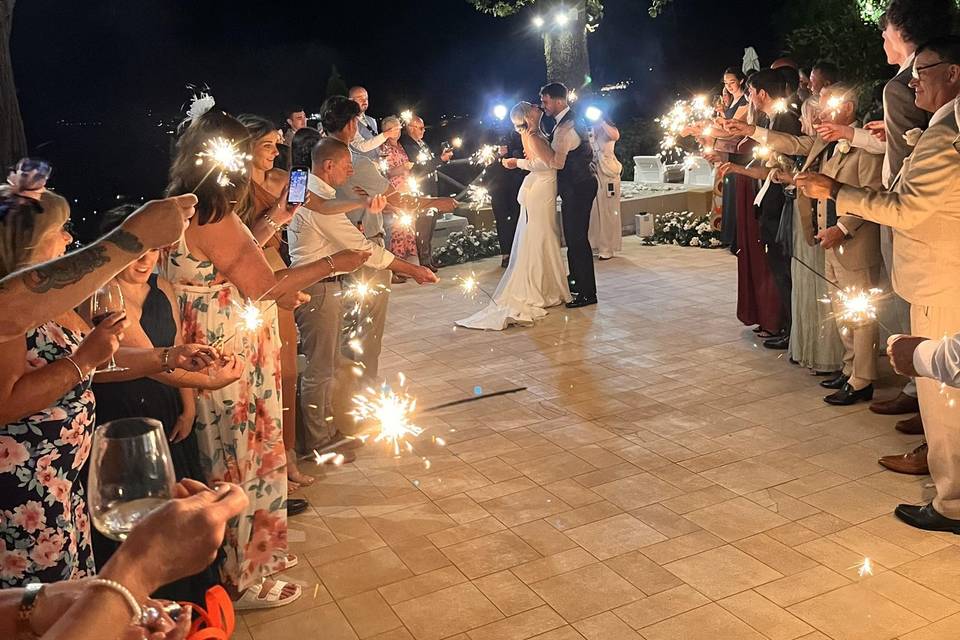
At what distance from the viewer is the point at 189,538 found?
1619 mm

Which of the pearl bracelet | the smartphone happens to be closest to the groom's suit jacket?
the smartphone

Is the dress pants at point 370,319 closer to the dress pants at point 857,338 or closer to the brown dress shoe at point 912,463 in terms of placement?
the dress pants at point 857,338

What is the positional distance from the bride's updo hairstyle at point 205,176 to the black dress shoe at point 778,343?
4.50 m

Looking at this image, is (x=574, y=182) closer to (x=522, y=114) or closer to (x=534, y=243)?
(x=534, y=243)

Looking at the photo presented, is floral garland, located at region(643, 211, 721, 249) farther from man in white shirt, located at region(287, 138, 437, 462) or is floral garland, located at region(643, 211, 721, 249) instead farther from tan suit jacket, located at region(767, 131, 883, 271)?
man in white shirt, located at region(287, 138, 437, 462)

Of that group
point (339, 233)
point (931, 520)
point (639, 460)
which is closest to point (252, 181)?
point (339, 233)

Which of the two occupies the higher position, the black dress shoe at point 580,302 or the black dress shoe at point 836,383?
the black dress shoe at point 580,302

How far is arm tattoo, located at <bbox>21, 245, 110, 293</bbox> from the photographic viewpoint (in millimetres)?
2113

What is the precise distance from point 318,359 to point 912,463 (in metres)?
3.07

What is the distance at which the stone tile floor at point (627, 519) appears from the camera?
3.57 meters

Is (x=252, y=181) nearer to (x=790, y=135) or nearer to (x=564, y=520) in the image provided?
(x=564, y=520)

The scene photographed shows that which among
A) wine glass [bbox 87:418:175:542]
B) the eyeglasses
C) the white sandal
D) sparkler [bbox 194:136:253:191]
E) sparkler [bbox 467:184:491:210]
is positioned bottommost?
the white sandal

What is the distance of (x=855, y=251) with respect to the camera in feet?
19.1

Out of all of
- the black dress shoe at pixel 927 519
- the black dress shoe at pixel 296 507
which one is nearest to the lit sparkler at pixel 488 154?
the black dress shoe at pixel 296 507
